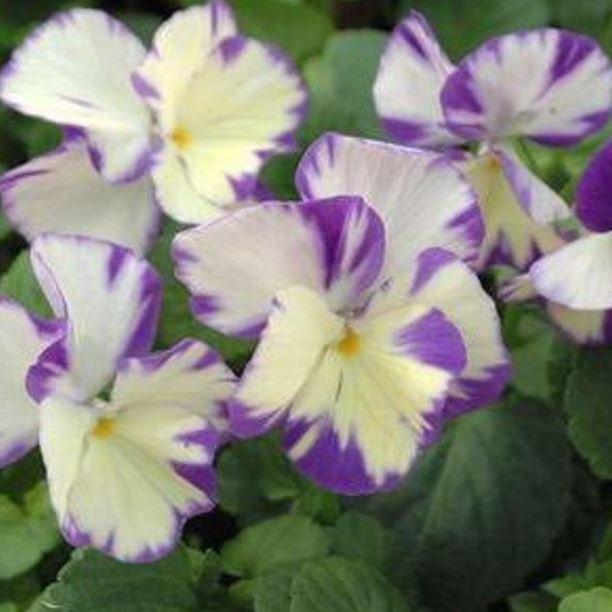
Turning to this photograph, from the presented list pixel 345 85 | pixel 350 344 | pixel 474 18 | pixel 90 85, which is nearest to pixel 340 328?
pixel 350 344

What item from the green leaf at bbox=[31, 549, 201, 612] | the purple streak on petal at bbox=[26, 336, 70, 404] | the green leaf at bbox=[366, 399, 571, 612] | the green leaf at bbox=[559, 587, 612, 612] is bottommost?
the green leaf at bbox=[366, 399, 571, 612]

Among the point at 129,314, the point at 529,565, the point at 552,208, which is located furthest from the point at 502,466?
the point at 129,314

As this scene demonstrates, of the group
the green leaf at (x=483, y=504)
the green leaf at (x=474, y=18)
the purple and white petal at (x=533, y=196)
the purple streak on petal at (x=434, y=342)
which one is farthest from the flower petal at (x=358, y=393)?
the green leaf at (x=474, y=18)

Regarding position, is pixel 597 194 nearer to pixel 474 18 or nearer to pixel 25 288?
pixel 25 288

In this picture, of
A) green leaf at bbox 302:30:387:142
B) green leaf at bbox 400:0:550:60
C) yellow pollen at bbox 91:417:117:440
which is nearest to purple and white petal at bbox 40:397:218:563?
yellow pollen at bbox 91:417:117:440

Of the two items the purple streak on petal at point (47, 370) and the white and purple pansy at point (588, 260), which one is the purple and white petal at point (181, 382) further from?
the white and purple pansy at point (588, 260)

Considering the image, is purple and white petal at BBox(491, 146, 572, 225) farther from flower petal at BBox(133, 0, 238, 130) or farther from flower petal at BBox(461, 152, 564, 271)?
flower petal at BBox(133, 0, 238, 130)
